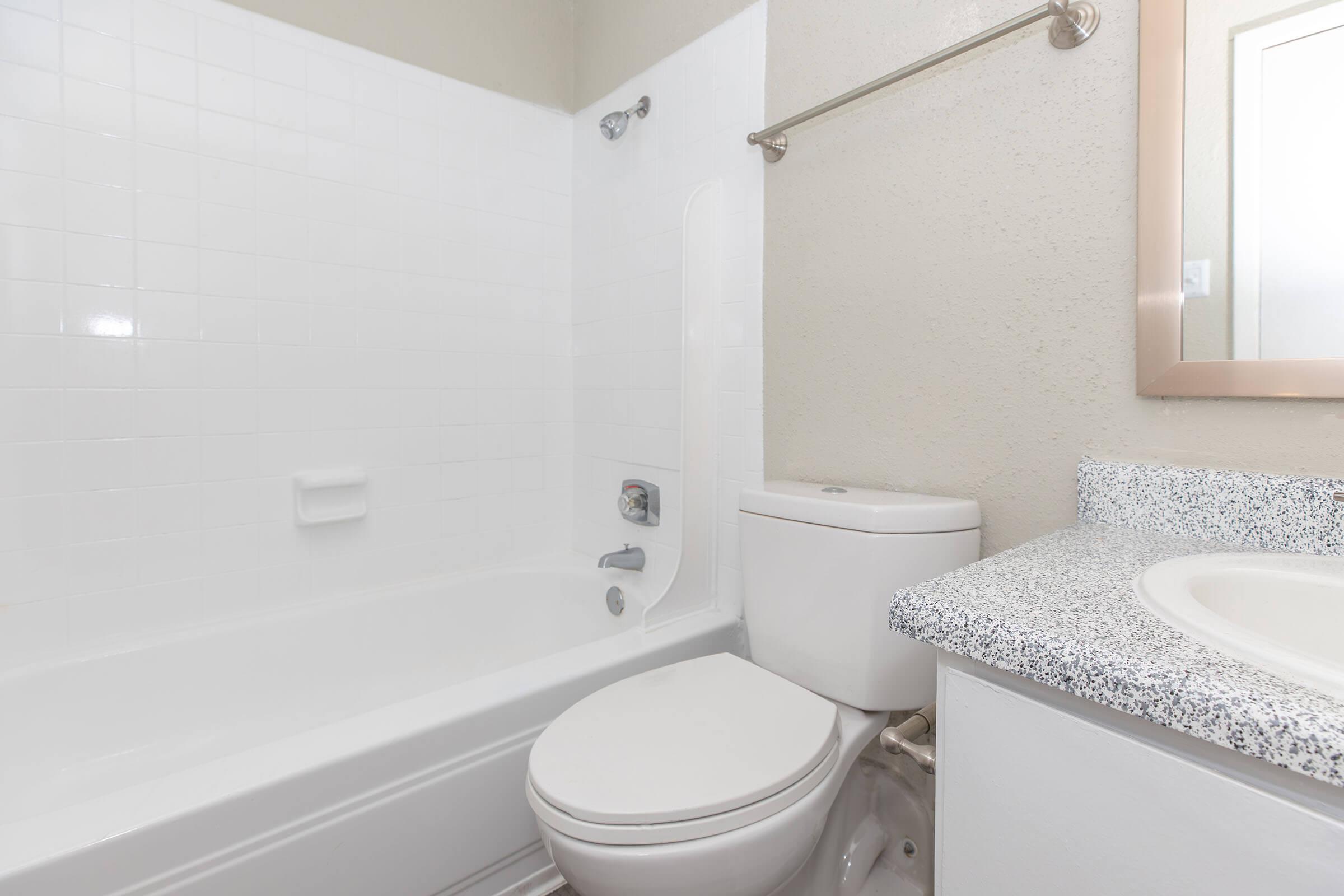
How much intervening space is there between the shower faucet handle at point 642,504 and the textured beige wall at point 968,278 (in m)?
0.44

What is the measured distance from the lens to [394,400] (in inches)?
71.9

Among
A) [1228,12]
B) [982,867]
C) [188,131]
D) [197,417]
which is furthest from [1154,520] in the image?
[188,131]

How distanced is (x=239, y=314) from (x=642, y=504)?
116 cm

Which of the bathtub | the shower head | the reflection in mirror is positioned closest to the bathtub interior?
the bathtub

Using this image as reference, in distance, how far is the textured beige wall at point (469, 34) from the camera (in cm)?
168

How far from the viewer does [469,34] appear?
193 centimetres

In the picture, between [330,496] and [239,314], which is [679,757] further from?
[239,314]

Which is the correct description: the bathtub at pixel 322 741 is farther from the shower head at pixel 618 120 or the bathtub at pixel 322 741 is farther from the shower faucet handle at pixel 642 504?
the shower head at pixel 618 120

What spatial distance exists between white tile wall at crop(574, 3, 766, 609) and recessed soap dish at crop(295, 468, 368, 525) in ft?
2.30

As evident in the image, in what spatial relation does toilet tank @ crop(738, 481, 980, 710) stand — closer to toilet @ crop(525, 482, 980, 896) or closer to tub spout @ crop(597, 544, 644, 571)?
toilet @ crop(525, 482, 980, 896)

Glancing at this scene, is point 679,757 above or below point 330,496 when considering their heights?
below

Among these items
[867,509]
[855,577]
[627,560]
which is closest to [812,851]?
[855,577]

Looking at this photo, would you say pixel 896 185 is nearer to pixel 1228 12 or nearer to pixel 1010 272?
pixel 1010 272

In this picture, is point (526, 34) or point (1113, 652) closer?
point (1113, 652)
